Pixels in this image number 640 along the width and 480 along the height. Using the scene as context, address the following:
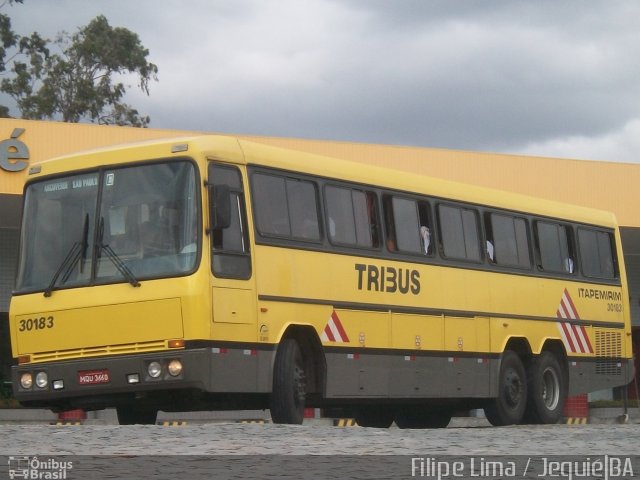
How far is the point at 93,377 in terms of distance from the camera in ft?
46.1

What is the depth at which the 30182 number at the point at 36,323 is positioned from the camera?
14.5 metres

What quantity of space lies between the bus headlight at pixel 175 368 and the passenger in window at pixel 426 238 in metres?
5.15

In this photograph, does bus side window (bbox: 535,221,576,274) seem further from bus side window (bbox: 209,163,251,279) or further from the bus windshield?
the bus windshield

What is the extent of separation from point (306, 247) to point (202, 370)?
245 cm

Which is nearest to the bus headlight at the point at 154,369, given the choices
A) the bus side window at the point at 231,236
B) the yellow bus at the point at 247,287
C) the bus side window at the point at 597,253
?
the yellow bus at the point at 247,287

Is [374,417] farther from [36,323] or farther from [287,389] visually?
[36,323]

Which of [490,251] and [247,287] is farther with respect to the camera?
[490,251]

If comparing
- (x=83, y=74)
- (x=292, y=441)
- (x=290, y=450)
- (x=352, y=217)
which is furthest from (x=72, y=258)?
(x=83, y=74)

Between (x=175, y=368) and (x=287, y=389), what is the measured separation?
149 cm

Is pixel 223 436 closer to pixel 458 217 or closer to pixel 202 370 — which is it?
pixel 202 370

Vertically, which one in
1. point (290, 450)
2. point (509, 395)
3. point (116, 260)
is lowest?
point (290, 450)

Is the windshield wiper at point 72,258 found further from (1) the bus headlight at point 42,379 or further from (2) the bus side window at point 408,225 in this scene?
(2) the bus side window at point 408,225

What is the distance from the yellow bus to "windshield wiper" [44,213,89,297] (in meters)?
0.02

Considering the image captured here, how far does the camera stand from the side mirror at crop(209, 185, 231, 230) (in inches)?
547
